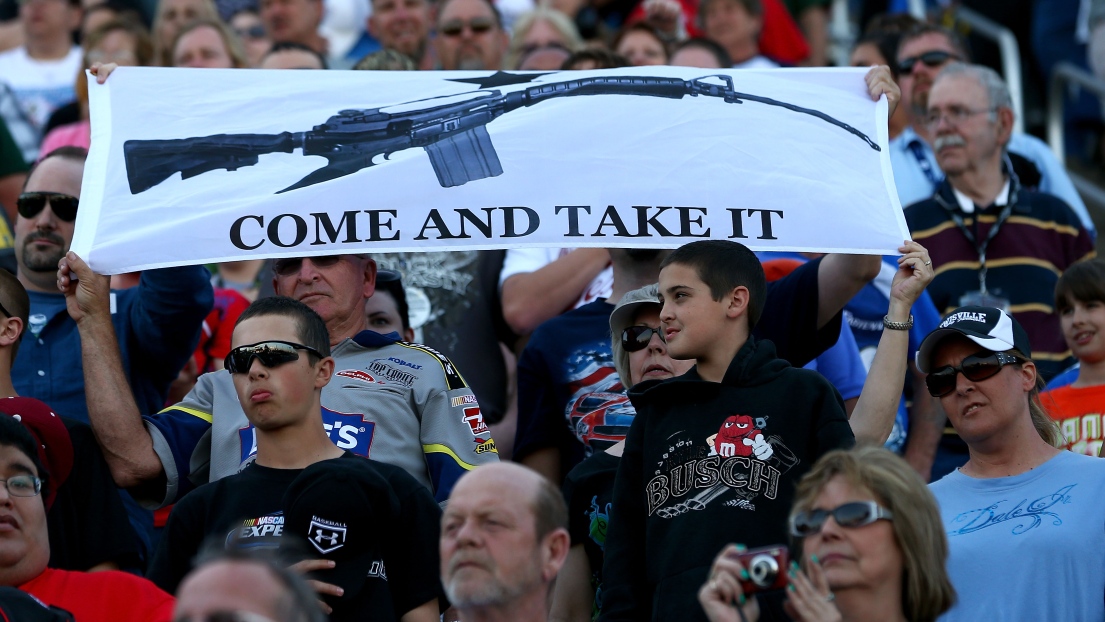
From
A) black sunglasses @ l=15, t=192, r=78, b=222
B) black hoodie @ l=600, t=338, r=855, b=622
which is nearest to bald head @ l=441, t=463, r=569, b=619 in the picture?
black hoodie @ l=600, t=338, r=855, b=622

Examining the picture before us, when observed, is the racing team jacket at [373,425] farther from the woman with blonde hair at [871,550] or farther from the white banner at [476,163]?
the woman with blonde hair at [871,550]

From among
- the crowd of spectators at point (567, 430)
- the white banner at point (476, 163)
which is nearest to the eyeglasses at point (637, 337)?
the crowd of spectators at point (567, 430)

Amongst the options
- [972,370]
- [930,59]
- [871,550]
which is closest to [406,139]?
[972,370]

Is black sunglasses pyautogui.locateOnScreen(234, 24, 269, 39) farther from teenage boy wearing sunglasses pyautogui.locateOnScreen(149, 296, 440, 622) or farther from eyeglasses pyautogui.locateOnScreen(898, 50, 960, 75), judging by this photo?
teenage boy wearing sunglasses pyautogui.locateOnScreen(149, 296, 440, 622)

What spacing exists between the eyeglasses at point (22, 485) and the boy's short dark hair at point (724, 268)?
6.18ft

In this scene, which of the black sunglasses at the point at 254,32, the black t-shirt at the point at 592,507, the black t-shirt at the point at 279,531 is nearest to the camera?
the black t-shirt at the point at 279,531

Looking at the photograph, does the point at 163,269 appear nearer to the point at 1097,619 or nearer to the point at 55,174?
the point at 55,174

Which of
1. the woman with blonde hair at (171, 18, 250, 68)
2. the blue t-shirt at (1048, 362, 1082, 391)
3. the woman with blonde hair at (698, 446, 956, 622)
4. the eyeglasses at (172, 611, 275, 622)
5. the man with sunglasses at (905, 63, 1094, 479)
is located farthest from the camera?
the woman with blonde hair at (171, 18, 250, 68)

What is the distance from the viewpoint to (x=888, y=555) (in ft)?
12.1

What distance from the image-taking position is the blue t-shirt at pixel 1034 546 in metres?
4.29

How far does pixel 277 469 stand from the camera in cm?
449

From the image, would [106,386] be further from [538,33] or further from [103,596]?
[538,33]

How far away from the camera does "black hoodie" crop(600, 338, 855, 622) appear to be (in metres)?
4.13

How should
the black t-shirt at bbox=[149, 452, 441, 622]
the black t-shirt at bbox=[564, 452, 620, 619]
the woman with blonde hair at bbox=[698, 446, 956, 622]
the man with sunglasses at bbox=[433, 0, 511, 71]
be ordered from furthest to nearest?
the man with sunglasses at bbox=[433, 0, 511, 71] < the black t-shirt at bbox=[564, 452, 620, 619] < the black t-shirt at bbox=[149, 452, 441, 622] < the woman with blonde hair at bbox=[698, 446, 956, 622]
